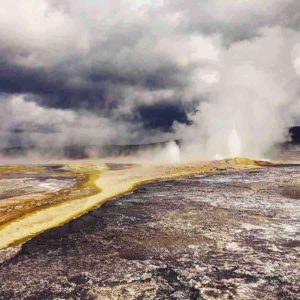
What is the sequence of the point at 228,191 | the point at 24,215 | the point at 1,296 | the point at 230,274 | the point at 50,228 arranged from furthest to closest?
the point at 228,191
the point at 24,215
the point at 50,228
the point at 230,274
the point at 1,296

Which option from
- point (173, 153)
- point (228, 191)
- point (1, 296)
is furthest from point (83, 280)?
point (173, 153)

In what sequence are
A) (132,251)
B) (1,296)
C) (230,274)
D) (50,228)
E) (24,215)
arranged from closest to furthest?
(1,296) → (230,274) → (132,251) → (50,228) → (24,215)

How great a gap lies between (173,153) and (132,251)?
121295 mm

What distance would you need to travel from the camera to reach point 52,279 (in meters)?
13.9

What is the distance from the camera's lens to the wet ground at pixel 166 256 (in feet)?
41.3

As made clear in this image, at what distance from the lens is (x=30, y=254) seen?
1703 centimetres

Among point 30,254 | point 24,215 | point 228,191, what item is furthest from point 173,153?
point 30,254

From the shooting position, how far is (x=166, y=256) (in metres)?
16.0

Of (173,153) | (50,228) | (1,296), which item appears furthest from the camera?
(173,153)

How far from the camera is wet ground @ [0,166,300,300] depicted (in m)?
12.6

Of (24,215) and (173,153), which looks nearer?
(24,215)

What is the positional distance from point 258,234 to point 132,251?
253 inches

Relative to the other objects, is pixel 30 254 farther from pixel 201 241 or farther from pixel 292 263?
pixel 292 263

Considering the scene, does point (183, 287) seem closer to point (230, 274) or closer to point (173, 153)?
point (230, 274)
